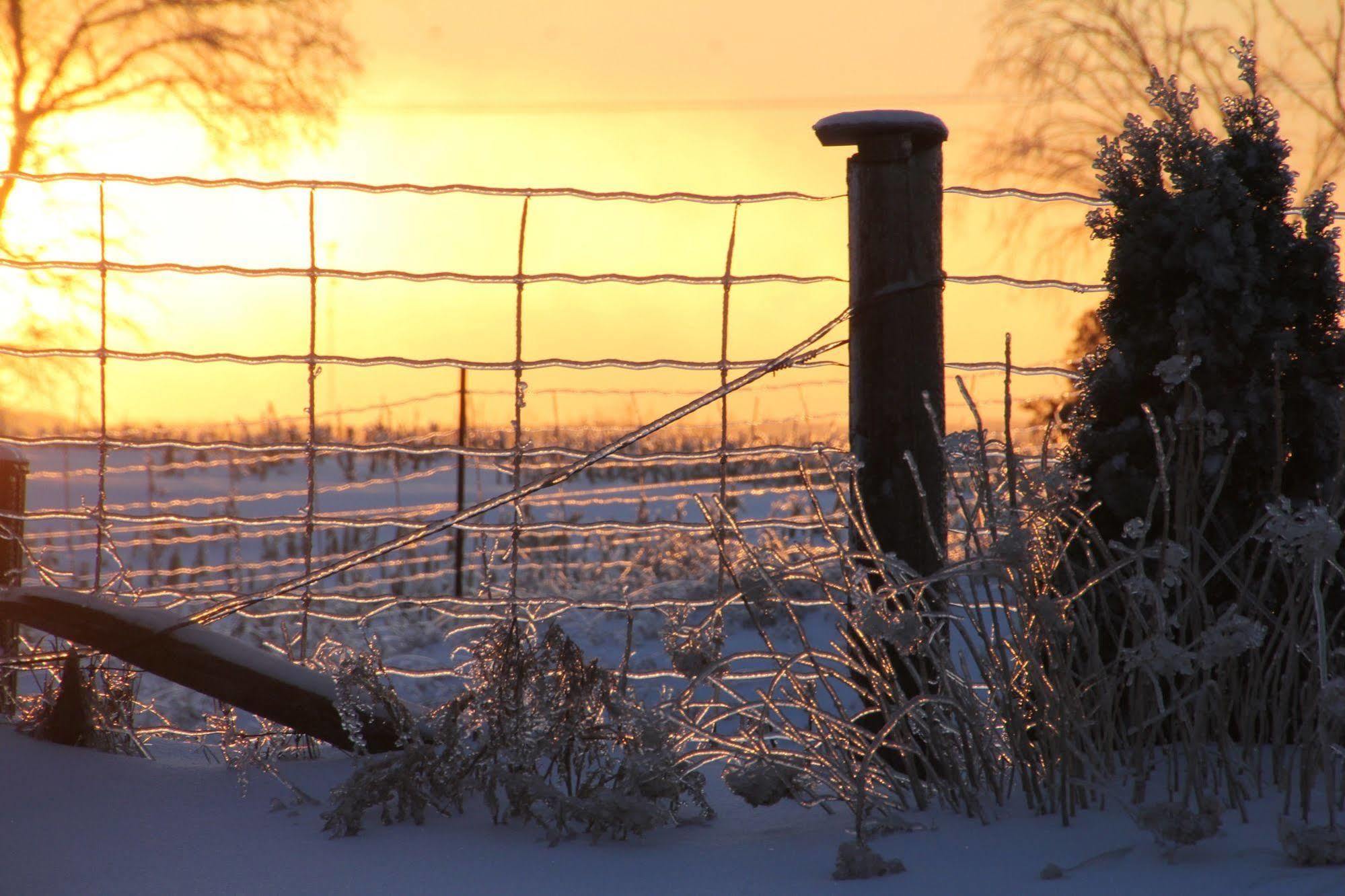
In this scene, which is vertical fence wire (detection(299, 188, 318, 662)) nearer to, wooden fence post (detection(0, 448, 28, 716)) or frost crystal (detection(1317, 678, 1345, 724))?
wooden fence post (detection(0, 448, 28, 716))

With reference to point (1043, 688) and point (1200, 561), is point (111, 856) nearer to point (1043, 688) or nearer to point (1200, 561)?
point (1043, 688)

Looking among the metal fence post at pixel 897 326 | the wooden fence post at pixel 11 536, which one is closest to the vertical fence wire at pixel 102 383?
the wooden fence post at pixel 11 536

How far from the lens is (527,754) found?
8.50 ft

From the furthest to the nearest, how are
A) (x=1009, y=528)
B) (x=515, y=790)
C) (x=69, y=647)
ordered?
(x=69, y=647), (x=515, y=790), (x=1009, y=528)

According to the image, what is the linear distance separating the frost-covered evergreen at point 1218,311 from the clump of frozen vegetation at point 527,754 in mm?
1127

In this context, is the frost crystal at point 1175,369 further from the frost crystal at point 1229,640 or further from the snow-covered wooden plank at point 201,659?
the snow-covered wooden plank at point 201,659

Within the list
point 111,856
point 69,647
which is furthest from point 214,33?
point 111,856

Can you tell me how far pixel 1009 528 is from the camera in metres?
2.17

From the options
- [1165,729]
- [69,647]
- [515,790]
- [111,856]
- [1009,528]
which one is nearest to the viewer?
[1009,528]

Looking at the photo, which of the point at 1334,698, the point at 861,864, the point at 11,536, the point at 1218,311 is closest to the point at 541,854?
the point at 861,864

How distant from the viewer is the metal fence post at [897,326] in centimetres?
281

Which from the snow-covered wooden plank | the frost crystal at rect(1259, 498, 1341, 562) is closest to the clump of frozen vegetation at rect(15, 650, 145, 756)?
the snow-covered wooden plank

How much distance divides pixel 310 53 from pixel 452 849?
1435cm

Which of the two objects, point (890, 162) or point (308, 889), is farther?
point (890, 162)
